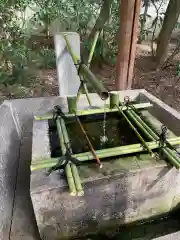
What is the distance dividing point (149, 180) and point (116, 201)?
1.15 feet

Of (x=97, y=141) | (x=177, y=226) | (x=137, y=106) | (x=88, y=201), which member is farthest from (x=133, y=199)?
(x=137, y=106)

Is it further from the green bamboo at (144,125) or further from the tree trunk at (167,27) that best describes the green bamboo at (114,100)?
the tree trunk at (167,27)

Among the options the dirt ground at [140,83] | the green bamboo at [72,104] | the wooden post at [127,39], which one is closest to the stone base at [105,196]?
the green bamboo at [72,104]

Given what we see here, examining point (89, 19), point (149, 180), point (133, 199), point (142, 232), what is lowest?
point (142, 232)

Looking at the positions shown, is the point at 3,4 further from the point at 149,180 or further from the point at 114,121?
the point at 149,180

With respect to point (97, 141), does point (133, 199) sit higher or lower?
lower

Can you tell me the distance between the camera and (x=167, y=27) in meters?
5.83

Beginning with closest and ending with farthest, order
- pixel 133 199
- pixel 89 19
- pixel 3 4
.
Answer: pixel 133 199 < pixel 3 4 < pixel 89 19

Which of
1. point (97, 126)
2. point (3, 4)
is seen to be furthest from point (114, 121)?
point (3, 4)

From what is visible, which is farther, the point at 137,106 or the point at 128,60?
the point at 128,60

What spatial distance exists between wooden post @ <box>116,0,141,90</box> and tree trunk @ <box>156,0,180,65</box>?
2.90m

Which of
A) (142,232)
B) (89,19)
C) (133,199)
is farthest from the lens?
(89,19)

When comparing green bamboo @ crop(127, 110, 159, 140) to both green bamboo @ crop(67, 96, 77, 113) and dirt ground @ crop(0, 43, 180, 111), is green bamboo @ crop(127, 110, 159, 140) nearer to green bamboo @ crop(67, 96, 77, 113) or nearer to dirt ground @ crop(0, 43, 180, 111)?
green bamboo @ crop(67, 96, 77, 113)

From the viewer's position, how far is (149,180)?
1.87m
